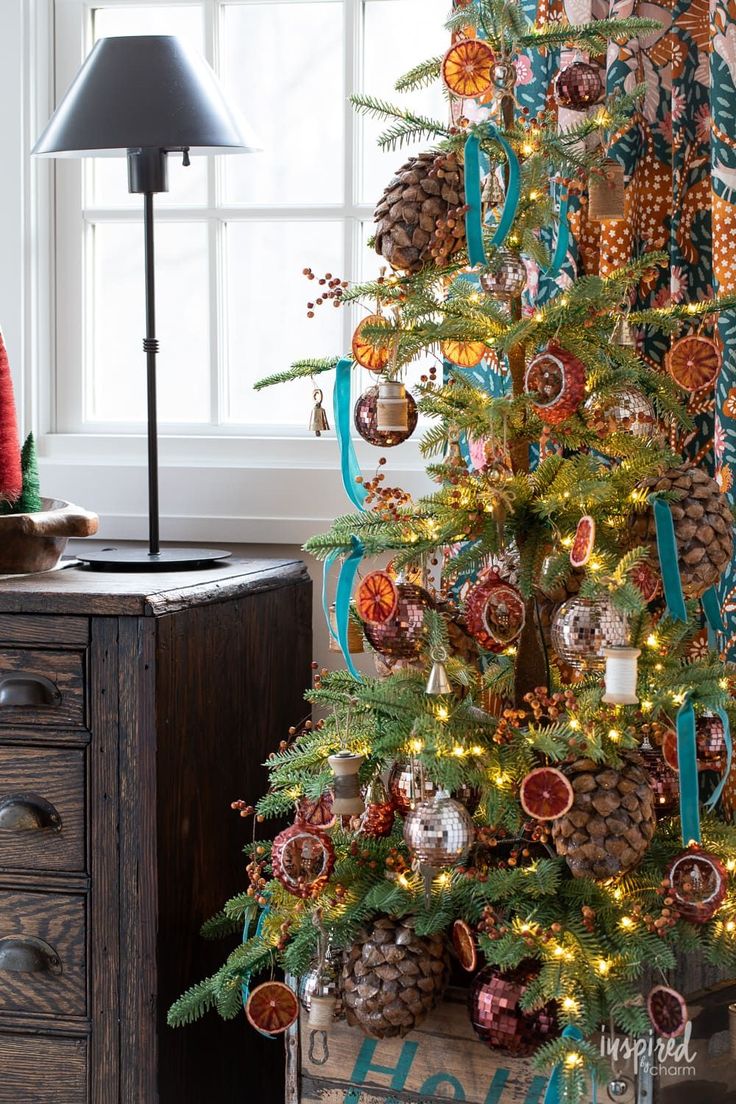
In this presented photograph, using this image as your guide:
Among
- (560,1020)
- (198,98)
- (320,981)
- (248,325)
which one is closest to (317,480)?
(248,325)

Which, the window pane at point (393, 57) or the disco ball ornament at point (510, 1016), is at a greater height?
the window pane at point (393, 57)

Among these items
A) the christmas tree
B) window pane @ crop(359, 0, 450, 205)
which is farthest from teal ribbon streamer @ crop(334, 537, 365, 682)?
window pane @ crop(359, 0, 450, 205)

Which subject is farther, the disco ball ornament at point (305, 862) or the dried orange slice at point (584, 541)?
the disco ball ornament at point (305, 862)

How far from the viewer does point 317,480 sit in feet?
6.26

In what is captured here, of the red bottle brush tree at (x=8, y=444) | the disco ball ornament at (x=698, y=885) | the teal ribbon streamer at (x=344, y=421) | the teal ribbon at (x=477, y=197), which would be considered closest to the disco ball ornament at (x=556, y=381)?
the teal ribbon at (x=477, y=197)

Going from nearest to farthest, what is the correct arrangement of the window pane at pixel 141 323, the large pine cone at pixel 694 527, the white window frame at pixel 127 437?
the large pine cone at pixel 694 527, the white window frame at pixel 127 437, the window pane at pixel 141 323

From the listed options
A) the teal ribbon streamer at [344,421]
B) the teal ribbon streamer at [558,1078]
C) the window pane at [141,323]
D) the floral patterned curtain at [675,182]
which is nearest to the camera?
the teal ribbon streamer at [558,1078]

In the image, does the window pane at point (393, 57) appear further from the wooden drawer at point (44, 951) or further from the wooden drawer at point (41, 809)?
the wooden drawer at point (44, 951)

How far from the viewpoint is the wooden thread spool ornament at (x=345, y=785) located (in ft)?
4.19

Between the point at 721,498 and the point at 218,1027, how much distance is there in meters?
0.93

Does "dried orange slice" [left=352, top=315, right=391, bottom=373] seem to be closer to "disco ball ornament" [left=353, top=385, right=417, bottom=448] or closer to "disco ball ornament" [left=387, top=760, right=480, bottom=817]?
"disco ball ornament" [left=353, top=385, right=417, bottom=448]

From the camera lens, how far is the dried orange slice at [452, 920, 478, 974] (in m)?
1.24

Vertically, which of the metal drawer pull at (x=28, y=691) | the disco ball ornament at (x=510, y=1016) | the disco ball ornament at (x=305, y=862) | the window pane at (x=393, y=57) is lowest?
the disco ball ornament at (x=510, y=1016)

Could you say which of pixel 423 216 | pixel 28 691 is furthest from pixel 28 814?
pixel 423 216
